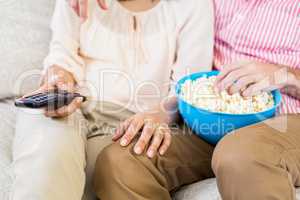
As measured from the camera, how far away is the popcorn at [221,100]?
1.20 m

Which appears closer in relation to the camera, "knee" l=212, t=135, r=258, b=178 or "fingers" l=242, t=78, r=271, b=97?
"knee" l=212, t=135, r=258, b=178

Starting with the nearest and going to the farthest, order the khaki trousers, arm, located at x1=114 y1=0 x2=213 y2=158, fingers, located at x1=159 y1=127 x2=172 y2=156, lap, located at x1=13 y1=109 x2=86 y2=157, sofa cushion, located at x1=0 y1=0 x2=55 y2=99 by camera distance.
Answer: the khaki trousers < lap, located at x1=13 y1=109 x2=86 y2=157 < fingers, located at x1=159 y1=127 x2=172 y2=156 < arm, located at x1=114 y1=0 x2=213 y2=158 < sofa cushion, located at x1=0 y1=0 x2=55 y2=99

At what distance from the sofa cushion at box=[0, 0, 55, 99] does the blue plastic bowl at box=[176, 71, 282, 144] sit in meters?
0.50

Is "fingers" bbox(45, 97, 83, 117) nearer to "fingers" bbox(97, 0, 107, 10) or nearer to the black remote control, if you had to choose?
the black remote control

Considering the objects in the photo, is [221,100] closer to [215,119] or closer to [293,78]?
[215,119]

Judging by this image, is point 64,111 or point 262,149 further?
point 64,111

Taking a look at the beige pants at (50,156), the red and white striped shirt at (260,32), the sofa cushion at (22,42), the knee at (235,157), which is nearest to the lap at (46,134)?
the beige pants at (50,156)

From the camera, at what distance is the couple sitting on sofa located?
1058mm

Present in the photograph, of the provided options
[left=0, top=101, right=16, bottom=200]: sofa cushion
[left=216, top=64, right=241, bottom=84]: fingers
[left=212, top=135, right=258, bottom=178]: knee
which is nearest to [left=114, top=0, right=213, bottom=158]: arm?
[left=216, top=64, right=241, bottom=84]: fingers

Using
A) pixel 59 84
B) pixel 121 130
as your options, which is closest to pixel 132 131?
pixel 121 130

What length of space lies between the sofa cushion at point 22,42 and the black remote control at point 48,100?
33 cm

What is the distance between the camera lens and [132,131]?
1.23 m

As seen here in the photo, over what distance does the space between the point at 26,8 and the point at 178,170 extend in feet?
2.43

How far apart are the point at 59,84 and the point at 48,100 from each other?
0.17 metres
